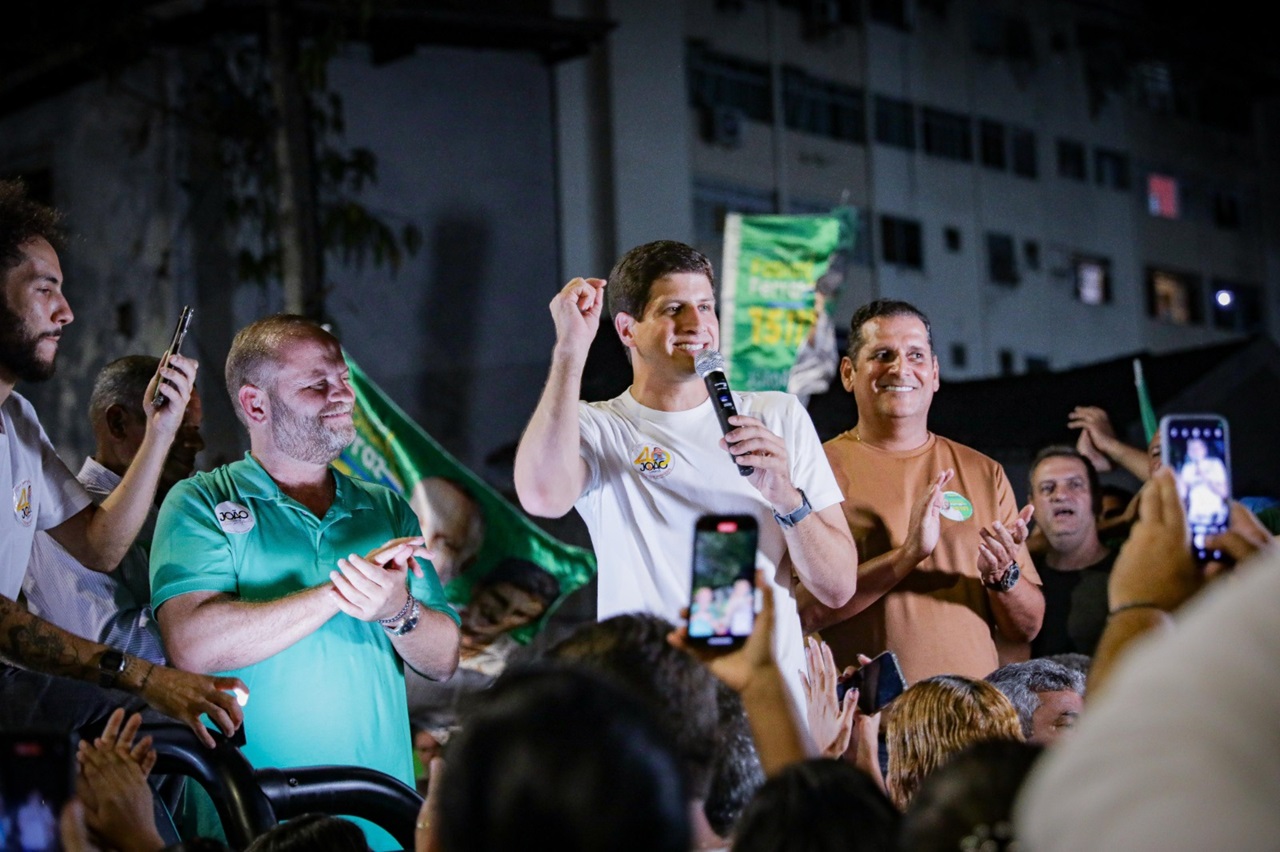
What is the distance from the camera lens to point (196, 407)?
5.51m

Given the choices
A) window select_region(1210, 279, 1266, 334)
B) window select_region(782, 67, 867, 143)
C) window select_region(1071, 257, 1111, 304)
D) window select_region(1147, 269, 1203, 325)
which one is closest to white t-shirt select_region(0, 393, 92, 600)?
window select_region(782, 67, 867, 143)

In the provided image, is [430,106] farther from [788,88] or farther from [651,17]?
[788,88]

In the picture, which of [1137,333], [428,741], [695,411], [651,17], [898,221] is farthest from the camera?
[1137,333]

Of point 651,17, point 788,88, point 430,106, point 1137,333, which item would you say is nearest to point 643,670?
point 430,106

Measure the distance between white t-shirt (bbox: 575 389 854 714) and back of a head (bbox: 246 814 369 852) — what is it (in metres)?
1.42

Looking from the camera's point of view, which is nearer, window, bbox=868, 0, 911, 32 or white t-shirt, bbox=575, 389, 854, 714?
white t-shirt, bbox=575, 389, 854, 714

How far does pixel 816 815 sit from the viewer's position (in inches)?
82.4

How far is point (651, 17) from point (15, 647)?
19.3m

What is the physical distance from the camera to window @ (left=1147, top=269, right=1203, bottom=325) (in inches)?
1384

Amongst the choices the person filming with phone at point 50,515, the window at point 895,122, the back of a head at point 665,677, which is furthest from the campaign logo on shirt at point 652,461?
the window at point 895,122

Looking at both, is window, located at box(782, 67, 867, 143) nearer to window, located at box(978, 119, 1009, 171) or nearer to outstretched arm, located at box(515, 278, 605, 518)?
window, located at box(978, 119, 1009, 171)

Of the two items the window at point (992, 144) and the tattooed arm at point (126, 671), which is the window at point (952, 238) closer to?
the window at point (992, 144)

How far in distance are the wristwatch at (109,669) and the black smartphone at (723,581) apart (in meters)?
1.66

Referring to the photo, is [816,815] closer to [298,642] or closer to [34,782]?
[34,782]
